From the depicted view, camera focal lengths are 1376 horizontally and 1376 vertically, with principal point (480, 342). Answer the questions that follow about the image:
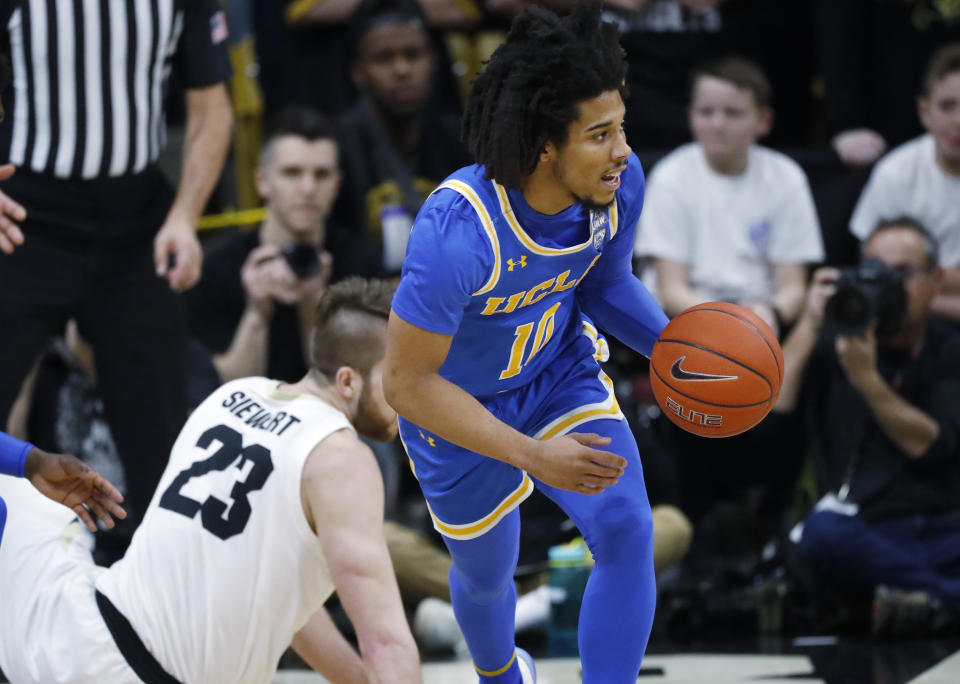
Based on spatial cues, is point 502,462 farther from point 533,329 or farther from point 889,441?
point 889,441

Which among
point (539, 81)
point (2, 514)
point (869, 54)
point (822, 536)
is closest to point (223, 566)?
point (2, 514)

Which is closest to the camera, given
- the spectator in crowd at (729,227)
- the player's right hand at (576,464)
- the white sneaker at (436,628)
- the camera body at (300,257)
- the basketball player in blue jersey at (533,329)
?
the player's right hand at (576,464)

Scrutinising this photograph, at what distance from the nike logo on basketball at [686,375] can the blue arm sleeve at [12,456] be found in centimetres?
145

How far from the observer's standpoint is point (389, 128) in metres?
6.33

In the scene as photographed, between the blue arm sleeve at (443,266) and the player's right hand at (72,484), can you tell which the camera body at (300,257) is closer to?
the player's right hand at (72,484)

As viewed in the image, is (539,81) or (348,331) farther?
(348,331)

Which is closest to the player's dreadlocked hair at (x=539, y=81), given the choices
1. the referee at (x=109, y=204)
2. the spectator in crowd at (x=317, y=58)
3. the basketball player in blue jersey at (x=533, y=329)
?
the basketball player in blue jersey at (x=533, y=329)

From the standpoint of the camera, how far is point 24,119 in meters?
3.79

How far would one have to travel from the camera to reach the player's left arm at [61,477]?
3021 millimetres

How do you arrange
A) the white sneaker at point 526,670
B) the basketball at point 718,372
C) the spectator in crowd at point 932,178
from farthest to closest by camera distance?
the spectator in crowd at point 932,178, the white sneaker at point 526,670, the basketball at point 718,372

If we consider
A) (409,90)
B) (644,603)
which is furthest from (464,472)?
(409,90)

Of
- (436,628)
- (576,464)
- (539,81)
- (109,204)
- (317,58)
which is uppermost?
(317,58)

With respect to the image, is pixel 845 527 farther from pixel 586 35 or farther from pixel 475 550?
pixel 586 35

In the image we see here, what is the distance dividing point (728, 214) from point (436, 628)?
2.27 meters
